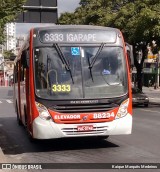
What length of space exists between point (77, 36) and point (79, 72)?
951 millimetres

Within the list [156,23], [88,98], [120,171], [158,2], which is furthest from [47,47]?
[158,2]

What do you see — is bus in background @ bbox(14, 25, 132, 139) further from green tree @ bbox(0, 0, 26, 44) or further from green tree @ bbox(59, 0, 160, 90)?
green tree @ bbox(59, 0, 160, 90)

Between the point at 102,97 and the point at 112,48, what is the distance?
131 cm

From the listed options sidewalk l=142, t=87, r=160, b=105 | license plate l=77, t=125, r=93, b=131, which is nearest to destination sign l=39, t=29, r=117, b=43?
license plate l=77, t=125, r=93, b=131

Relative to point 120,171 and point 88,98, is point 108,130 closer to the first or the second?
point 88,98

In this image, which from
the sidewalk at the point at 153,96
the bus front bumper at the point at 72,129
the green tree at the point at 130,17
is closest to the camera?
the bus front bumper at the point at 72,129

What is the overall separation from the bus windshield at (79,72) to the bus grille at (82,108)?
0.21m

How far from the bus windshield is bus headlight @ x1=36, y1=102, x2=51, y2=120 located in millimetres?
221

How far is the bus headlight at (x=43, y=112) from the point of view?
1036 cm

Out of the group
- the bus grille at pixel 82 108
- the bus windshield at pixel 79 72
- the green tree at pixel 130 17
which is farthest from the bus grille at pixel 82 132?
the green tree at pixel 130 17

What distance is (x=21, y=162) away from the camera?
373 inches

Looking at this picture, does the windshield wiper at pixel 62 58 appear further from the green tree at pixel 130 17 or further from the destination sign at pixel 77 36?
the green tree at pixel 130 17

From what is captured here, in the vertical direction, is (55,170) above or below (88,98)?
below

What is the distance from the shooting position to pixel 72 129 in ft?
34.3
